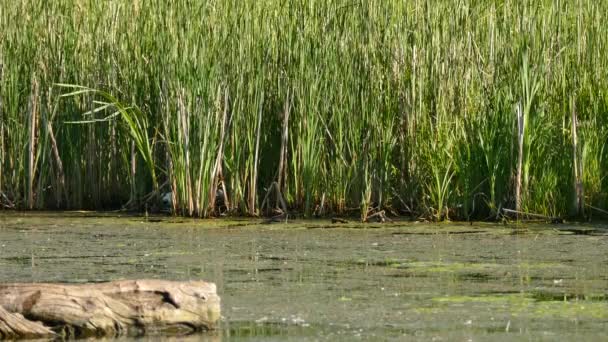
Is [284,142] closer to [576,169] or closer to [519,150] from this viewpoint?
[519,150]

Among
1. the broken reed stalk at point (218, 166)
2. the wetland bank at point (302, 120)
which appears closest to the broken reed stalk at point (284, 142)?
the wetland bank at point (302, 120)

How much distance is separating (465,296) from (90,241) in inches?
106

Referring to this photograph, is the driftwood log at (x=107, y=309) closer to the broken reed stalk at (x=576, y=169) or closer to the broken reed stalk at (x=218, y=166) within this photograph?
the broken reed stalk at (x=218, y=166)

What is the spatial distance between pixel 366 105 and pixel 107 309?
3816mm

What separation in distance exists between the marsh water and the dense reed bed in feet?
1.18

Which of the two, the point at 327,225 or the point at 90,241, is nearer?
the point at 90,241

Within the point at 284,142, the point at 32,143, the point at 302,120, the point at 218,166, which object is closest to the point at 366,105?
the point at 302,120

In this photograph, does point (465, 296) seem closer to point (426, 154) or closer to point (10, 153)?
point (426, 154)

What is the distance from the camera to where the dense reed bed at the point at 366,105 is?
823 centimetres

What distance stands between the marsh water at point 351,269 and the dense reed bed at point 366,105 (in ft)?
1.18

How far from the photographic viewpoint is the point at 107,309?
4926 mm

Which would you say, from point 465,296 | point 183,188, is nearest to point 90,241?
point 183,188

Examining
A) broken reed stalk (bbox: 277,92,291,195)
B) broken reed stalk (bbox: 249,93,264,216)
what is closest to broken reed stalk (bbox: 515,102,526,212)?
broken reed stalk (bbox: 277,92,291,195)

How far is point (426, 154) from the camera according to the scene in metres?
8.26
